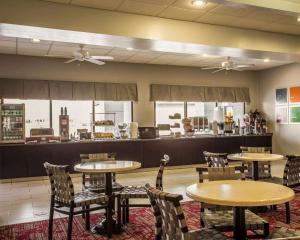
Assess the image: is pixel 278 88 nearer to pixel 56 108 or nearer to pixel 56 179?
pixel 56 108

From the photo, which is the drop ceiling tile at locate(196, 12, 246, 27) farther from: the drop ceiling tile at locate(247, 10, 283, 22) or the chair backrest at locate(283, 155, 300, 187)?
the chair backrest at locate(283, 155, 300, 187)

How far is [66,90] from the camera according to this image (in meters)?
8.62

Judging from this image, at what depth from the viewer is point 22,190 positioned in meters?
6.64

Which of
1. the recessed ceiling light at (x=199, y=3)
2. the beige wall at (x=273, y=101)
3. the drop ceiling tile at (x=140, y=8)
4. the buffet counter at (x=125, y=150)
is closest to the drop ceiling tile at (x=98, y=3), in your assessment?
the drop ceiling tile at (x=140, y=8)

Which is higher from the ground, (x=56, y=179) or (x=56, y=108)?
(x=56, y=108)

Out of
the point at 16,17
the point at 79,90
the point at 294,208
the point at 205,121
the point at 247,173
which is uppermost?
the point at 16,17

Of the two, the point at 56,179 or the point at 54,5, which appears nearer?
the point at 56,179

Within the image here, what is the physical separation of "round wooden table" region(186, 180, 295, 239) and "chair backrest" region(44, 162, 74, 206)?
1508 mm

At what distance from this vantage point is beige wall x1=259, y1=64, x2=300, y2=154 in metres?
9.93

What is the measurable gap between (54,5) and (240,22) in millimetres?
3296

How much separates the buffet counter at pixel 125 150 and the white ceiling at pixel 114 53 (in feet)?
7.57

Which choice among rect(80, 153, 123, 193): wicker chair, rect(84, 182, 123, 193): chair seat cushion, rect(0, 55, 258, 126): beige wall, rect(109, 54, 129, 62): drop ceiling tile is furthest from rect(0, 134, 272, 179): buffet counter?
rect(84, 182, 123, 193): chair seat cushion

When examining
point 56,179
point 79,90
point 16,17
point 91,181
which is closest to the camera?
point 56,179

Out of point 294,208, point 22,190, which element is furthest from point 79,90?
point 294,208
